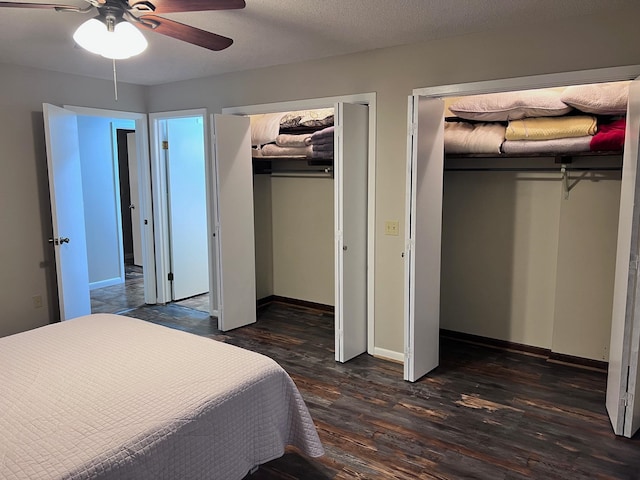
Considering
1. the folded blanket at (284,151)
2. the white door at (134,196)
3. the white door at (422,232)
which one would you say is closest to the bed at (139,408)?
the white door at (422,232)

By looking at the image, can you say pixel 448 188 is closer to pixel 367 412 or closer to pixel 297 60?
pixel 297 60

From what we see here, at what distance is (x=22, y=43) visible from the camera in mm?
3396

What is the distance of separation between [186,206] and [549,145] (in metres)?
3.82

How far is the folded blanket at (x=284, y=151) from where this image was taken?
461 cm

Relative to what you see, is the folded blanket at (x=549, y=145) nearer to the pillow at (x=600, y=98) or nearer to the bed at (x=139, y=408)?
the pillow at (x=600, y=98)

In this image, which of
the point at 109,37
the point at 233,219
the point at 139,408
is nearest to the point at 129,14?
the point at 109,37

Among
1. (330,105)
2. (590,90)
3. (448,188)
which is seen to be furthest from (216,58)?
(590,90)

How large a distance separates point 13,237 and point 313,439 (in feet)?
11.1

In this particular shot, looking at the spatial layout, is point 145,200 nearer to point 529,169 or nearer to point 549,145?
point 529,169

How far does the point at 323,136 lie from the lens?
4.34m

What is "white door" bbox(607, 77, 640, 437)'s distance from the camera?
8.38 ft

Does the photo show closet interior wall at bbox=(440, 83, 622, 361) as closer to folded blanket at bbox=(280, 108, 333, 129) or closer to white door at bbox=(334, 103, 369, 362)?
white door at bbox=(334, 103, 369, 362)

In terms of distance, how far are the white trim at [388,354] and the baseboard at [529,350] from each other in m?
0.74

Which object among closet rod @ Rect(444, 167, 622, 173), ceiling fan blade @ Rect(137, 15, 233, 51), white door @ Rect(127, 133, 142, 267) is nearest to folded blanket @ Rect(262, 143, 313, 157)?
closet rod @ Rect(444, 167, 622, 173)
